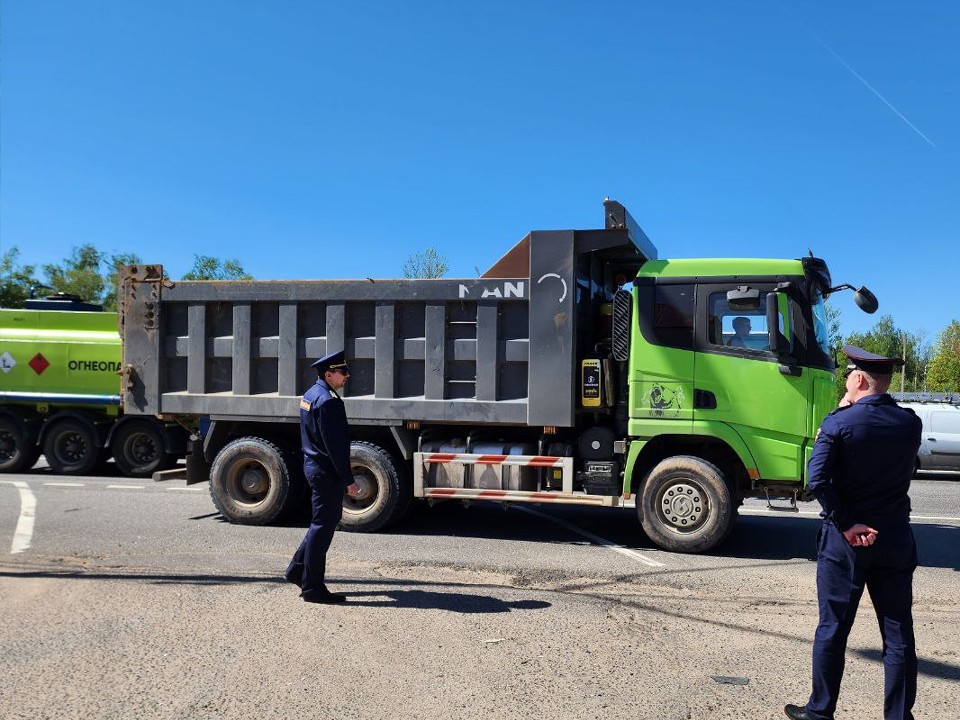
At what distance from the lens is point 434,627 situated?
193 inches

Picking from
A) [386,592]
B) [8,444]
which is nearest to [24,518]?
[386,592]

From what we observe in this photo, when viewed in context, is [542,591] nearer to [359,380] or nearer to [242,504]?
[359,380]

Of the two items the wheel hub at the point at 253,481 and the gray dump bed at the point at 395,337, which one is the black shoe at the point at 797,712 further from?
the wheel hub at the point at 253,481

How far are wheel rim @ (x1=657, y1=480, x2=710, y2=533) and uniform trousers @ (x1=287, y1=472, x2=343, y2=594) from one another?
10.4 feet

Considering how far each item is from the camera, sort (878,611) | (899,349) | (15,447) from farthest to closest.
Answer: (899,349) < (15,447) < (878,611)

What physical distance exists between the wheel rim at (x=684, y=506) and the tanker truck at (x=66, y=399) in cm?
941

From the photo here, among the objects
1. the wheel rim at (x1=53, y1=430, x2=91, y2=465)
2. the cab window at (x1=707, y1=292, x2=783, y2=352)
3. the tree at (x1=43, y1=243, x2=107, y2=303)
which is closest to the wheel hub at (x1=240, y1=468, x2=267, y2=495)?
the cab window at (x1=707, y1=292, x2=783, y2=352)

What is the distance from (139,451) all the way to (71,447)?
1454mm

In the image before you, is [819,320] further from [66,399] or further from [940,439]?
[66,399]

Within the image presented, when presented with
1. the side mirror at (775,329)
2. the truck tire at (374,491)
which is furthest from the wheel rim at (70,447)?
the side mirror at (775,329)

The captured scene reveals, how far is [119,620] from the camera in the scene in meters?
4.98

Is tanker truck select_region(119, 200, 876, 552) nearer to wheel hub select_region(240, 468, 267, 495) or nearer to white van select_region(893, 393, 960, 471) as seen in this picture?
wheel hub select_region(240, 468, 267, 495)

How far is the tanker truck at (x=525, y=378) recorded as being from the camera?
694 cm

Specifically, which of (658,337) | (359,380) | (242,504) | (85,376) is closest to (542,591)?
(658,337)
